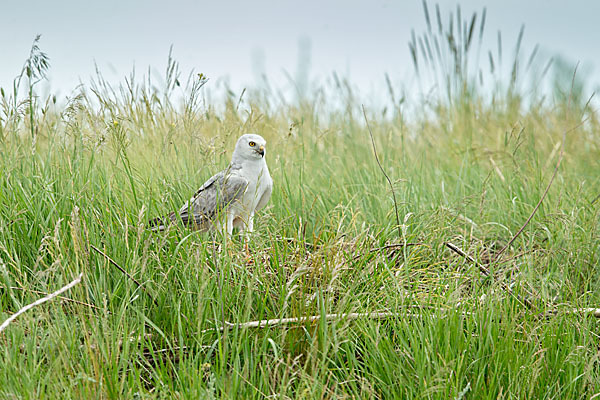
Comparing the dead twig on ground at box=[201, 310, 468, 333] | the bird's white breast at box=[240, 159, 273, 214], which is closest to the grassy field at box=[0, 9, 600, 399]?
the dead twig on ground at box=[201, 310, 468, 333]

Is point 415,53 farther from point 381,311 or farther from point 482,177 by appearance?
point 381,311

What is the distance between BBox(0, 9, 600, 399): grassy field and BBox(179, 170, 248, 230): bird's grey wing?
0.48ft

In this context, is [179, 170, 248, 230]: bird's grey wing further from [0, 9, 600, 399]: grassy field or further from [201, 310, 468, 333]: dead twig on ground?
[201, 310, 468, 333]: dead twig on ground

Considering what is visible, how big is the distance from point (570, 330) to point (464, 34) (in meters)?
4.71

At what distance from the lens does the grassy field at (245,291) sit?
245 cm

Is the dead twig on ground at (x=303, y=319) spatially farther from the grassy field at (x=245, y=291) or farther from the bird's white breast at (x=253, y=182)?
the bird's white breast at (x=253, y=182)

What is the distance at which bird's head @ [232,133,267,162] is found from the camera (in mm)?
3762

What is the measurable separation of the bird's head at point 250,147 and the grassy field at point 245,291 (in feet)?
0.90

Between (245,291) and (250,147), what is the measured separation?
1.18m

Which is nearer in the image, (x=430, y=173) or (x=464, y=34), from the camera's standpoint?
(x=430, y=173)

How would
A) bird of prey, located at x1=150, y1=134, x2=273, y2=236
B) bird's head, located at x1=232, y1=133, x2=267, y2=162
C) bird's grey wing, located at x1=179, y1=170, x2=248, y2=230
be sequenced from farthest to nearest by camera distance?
1. bird's head, located at x1=232, y1=133, x2=267, y2=162
2. bird of prey, located at x1=150, y1=134, x2=273, y2=236
3. bird's grey wing, located at x1=179, y1=170, x2=248, y2=230

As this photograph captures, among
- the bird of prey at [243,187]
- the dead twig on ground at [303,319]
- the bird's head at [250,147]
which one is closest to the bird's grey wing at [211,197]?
the bird of prey at [243,187]

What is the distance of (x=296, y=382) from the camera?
2.66m

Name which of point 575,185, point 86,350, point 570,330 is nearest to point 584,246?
point 570,330
